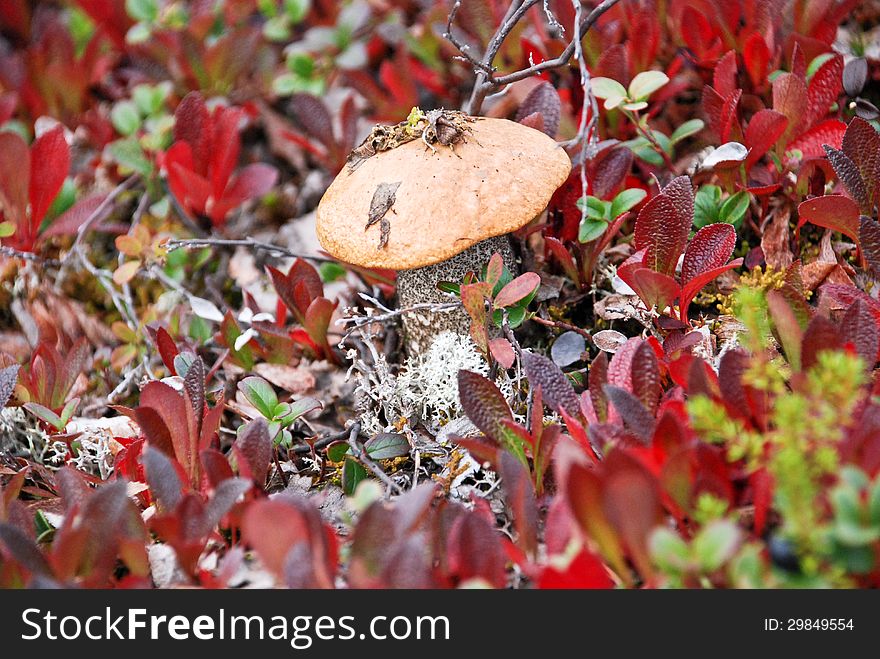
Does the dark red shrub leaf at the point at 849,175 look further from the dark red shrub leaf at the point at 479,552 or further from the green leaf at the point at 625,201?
the dark red shrub leaf at the point at 479,552

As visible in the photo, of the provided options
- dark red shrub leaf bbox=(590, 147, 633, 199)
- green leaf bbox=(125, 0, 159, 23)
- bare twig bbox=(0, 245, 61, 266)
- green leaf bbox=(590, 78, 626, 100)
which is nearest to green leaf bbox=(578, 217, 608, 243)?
dark red shrub leaf bbox=(590, 147, 633, 199)

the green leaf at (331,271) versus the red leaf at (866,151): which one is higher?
the red leaf at (866,151)

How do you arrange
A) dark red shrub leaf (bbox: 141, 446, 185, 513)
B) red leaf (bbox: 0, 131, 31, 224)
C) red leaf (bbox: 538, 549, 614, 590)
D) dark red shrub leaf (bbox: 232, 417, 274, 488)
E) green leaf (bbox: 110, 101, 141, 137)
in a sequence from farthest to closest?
green leaf (bbox: 110, 101, 141, 137)
red leaf (bbox: 0, 131, 31, 224)
dark red shrub leaf (bbox: 232, 417, 274, 488)
dark red shrub leaf (bbox: 141, 446, 185, 513)
red leaf (bbox: 538, 549, 614, 590)

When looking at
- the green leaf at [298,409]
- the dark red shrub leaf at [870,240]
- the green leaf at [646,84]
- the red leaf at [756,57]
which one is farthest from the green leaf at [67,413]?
the red leaf at [756,57]

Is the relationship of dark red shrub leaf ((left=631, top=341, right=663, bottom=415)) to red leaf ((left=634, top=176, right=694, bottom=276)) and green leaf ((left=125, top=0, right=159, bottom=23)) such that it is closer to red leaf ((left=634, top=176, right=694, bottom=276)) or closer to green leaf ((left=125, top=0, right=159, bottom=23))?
red leaf ((left=634, top=176, right=694, bottom=276))

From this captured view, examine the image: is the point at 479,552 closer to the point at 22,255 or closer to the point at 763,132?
the point at 763,132

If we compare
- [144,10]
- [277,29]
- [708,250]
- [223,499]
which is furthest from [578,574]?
[144,10]
